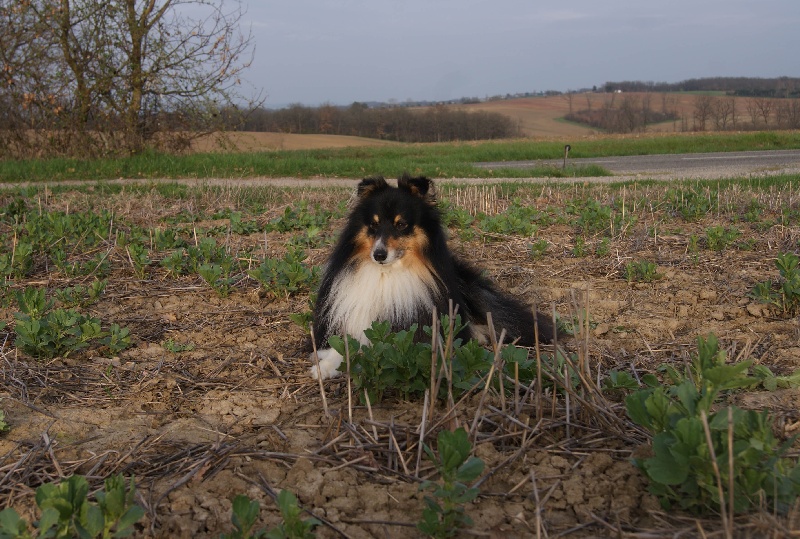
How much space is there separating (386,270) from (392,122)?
46.6 metres

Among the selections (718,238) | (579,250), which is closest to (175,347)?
(579,250)

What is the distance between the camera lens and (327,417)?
3.51 m

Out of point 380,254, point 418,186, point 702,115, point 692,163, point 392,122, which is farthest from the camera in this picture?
point 392,122

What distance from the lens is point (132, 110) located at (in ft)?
69.9

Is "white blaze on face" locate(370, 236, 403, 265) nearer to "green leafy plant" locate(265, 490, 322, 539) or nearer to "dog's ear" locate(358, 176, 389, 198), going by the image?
"dog's ear" locate(358, 176, 389, 198)

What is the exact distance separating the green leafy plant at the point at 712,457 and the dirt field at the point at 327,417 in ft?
0.30

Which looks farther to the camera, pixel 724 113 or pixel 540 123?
pixel 540 123

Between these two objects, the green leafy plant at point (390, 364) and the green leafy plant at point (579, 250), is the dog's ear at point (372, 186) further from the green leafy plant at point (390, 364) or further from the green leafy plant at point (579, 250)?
the green leafy plant at point (579, 250)

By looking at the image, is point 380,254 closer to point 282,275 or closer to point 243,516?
point 282,275

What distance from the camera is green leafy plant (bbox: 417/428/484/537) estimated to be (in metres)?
2.48

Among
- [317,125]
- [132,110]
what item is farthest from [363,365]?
[317,125]

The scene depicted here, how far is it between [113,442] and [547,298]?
164 inches

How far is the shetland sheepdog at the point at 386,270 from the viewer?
15.6ft

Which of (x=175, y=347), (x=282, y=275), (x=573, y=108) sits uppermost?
Answer: (x=573, y=108)
